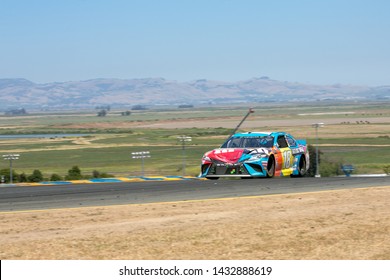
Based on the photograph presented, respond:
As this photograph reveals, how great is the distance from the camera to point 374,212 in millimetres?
15812

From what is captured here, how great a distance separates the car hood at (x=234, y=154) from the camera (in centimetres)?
2494

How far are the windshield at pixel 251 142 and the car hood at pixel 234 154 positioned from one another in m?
0.70

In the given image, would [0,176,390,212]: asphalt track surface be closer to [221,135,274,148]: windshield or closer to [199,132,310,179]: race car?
[199,132,310,179]: race car

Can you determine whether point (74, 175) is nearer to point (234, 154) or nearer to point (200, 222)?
point (234, 154)

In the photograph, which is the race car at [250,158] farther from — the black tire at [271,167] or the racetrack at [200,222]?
the racetrack at [200,222]

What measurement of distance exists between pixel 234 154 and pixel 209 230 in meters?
11.3

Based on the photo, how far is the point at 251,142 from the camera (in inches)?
1023

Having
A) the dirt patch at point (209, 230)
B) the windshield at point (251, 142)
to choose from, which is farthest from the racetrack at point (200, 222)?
the windshield at point (251, 142)

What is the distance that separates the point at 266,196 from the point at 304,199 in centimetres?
111

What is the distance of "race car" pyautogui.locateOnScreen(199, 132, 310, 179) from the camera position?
24.9 metres

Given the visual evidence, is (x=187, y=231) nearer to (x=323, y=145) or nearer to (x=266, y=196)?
(x=266, y=196)

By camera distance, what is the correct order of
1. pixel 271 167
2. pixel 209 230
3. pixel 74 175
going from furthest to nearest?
pixel 74 175
pixel 271 167
pixel 209 230

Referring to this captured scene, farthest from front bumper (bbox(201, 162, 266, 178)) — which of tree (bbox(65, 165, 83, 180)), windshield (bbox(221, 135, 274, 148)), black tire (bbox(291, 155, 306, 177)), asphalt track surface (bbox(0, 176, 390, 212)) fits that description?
tree (bbox(65, 165, 83, 180))

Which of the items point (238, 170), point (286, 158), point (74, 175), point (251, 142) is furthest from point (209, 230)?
point (74, 175)
